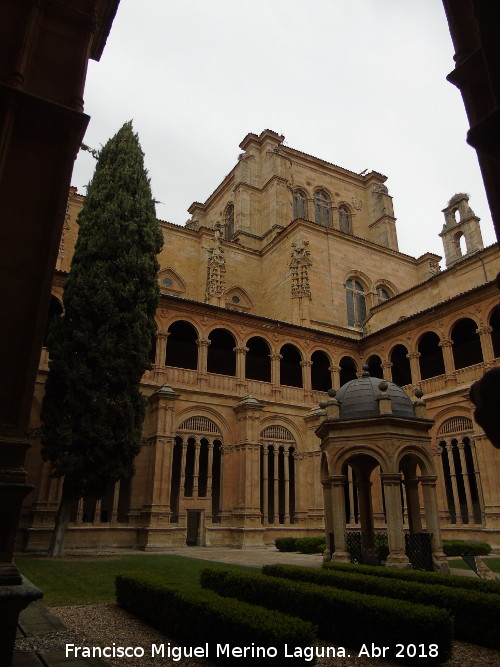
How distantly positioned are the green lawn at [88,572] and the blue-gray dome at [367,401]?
4.71 m

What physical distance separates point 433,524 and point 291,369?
1691 cm

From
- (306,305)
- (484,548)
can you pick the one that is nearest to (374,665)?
(484,548)

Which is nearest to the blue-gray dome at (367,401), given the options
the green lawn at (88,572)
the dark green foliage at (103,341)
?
the green lawn at (88,572)

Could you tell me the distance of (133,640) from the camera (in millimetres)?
5801

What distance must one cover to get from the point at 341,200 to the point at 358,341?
55.8 ft

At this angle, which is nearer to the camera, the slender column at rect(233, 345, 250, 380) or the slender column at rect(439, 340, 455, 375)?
→ the slender column at rect(439, 340, 455, 375)

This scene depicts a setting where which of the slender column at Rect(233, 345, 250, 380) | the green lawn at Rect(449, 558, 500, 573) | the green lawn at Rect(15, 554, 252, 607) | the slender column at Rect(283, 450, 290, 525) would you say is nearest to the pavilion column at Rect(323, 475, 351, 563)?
the green lawn at Rect(15, 554, 252, 607)

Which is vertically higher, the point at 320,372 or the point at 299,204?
the point at 299,204

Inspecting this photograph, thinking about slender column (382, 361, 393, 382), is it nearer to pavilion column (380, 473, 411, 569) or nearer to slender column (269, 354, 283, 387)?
slender column (269, 354, 283, 387)

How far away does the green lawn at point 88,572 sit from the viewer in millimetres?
8320

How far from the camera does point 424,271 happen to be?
35.5 metres

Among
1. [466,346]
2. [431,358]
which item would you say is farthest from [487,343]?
[431,358]

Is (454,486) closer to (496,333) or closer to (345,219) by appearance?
(496,333)

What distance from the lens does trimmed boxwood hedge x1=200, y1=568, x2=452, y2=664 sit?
5289mm
